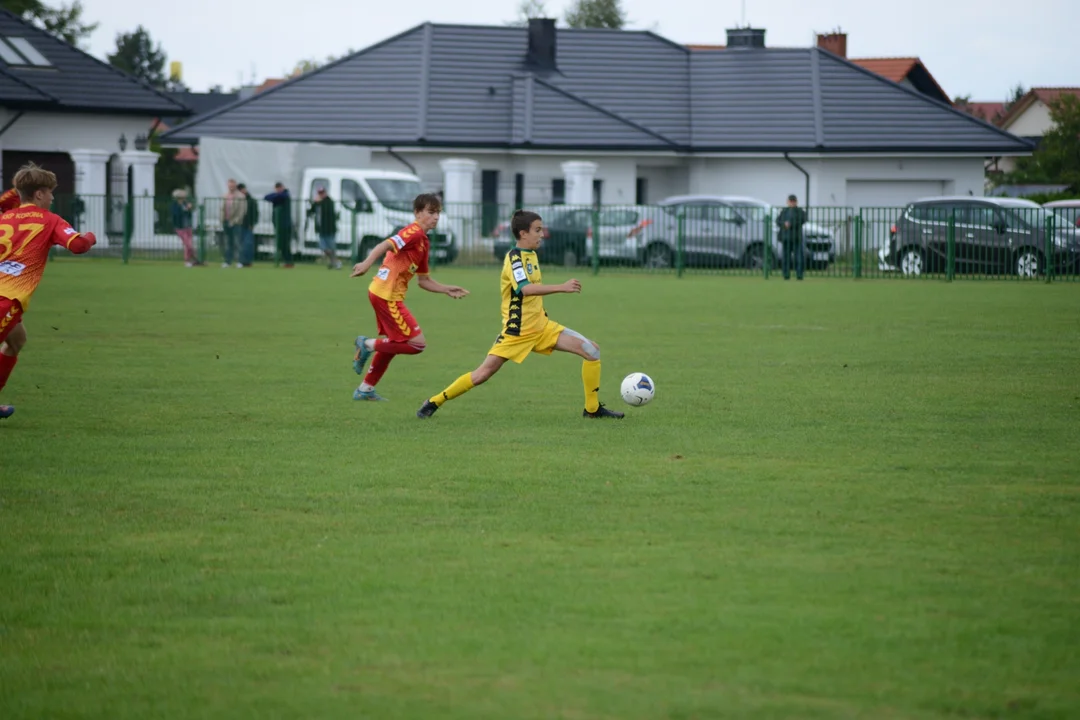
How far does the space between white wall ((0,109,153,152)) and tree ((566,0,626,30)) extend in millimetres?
54421

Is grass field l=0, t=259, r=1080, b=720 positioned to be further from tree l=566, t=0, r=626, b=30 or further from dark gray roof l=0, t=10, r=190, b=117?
tree l=566, t=0, r=626, b=30

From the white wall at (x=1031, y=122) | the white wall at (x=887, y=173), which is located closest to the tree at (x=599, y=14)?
the white wall at (x=1031, y=122)

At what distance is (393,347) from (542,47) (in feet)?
131

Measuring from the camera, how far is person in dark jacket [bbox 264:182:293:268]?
35375 millimetres

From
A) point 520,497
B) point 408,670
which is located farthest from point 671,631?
point 520,497

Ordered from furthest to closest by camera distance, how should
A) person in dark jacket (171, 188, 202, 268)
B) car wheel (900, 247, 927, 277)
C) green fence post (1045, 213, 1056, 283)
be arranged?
person in dark jacket (171, 188, 202, 268) < car wheel (900, 247, 927, 277) < green fence post (1045, 213, 1056, 283)

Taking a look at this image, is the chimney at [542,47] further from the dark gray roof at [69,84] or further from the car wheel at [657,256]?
the car wheel at [657,256]

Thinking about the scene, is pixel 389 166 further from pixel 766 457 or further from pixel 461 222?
pixel 766 457

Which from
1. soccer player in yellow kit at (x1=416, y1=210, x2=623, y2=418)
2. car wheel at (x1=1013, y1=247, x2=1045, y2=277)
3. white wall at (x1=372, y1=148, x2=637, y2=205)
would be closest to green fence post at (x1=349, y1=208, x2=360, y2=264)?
white wall at (x1=372, y1=148, x2=637, y2=205)

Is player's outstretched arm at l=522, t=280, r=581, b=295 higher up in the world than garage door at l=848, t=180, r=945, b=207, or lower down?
lower down

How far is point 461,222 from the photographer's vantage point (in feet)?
121

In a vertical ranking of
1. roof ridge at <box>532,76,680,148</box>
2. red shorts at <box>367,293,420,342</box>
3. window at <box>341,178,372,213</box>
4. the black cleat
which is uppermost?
roof ridge at <box>532,76,680,148</box>

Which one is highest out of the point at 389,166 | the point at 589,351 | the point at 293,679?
the point at 389,166

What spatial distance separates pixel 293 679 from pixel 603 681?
0.97 m
